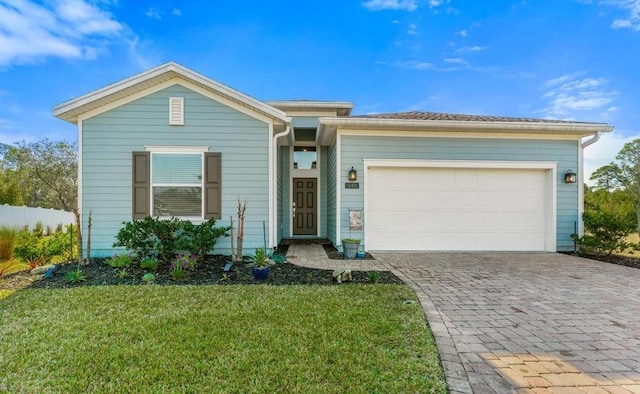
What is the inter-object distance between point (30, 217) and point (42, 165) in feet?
39.2

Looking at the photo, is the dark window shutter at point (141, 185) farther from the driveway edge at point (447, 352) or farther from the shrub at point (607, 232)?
the shrub at point (607, 232)

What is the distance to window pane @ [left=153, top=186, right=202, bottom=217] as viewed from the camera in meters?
7.22

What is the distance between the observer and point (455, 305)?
13.3 feet

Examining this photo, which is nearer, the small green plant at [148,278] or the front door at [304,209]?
the small green plant at [148,278]

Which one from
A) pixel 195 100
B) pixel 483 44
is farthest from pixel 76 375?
pixel 483 44

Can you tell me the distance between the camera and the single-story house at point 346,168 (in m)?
7.14

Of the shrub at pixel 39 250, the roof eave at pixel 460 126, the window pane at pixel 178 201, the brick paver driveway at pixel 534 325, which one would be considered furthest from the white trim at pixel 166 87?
the brick paver driveway at pixel 534 325

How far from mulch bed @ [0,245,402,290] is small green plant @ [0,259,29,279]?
331 millimetres

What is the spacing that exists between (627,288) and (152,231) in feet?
26.9

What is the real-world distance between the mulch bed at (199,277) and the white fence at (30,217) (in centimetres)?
687

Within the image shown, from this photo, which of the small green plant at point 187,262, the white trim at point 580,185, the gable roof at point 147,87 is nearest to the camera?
the small green plant at point 187,262

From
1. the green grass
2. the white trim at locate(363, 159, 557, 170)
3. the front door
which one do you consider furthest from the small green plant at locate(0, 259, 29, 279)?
the white trim at locate(363, 159, 557, 170)

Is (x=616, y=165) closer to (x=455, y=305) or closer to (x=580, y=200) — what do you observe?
(x=580, y=200)

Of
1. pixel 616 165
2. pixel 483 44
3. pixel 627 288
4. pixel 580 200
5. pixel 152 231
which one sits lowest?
pixel 627 288
